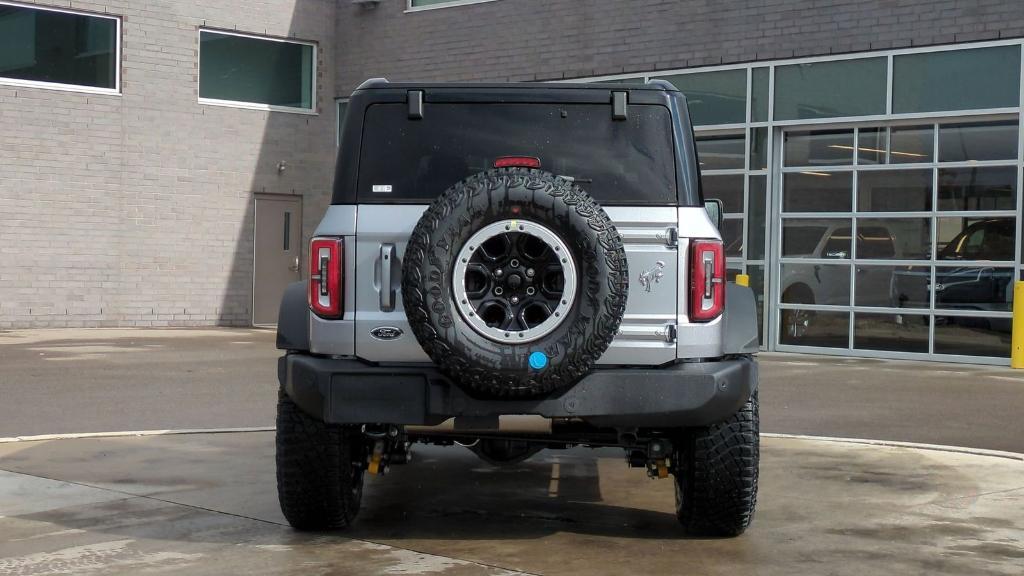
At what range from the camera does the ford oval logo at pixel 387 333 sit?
5703mm

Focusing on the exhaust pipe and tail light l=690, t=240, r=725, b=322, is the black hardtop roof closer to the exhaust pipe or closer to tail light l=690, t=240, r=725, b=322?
tail light l=690, t=240, r=725, b=322

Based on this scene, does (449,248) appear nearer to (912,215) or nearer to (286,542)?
(286,542)

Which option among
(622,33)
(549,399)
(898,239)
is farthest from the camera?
(622,33)

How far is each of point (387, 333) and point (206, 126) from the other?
1781 centimetres

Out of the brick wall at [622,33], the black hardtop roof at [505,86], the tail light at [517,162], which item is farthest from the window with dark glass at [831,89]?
the tail light at [517,162]

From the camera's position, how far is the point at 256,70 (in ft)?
77.3

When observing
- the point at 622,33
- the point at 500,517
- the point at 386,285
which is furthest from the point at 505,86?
the point at 622,33

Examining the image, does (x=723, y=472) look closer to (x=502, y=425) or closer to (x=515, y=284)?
(x=502, y=425)

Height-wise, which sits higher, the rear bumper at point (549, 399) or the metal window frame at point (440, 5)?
the metal window frame at point (440, 5)

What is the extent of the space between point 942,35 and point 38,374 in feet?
37.6

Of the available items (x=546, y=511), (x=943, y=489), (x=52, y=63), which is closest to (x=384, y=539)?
(x=546, y=511)

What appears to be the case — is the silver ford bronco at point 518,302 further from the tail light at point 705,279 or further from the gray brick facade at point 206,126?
the gray brick facade at point 206,126

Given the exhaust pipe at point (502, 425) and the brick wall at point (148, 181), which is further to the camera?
the brick wall at point (148, 181)

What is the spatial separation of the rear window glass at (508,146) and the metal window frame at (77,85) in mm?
16281
